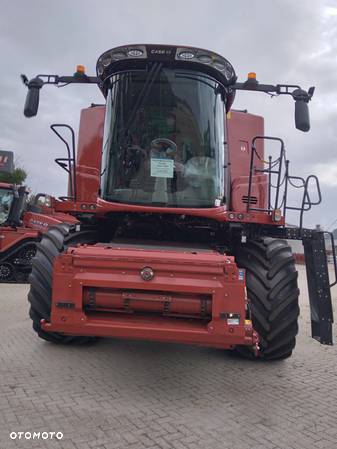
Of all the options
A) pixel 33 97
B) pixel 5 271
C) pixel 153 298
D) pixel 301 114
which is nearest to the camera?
pixel 153 298

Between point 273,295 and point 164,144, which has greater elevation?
point 164,144

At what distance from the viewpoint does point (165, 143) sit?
442cm

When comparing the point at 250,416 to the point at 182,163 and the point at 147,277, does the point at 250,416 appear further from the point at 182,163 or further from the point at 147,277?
the point at 182,163

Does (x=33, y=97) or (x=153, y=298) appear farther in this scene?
(x=33, y=97)

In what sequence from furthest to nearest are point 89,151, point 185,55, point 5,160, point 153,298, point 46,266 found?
point 5,160 < point 89,151 < point 46,266 < point 185,55 < point 153,298

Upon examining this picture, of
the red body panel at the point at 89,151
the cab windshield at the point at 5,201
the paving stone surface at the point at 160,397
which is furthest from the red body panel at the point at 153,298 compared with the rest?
the cab windshield at the point at 5,201

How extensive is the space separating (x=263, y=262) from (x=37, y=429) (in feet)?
8.58

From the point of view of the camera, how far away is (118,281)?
12.2 ft

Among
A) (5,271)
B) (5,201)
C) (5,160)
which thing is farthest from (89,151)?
(5,160)

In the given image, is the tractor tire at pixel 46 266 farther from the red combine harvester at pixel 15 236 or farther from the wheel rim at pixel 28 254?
the wheel rim at pixel 28 254

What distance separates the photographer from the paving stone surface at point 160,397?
3191mm

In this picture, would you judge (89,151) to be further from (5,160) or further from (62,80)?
(5,160)

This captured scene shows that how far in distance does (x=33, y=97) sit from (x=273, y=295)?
3312mm

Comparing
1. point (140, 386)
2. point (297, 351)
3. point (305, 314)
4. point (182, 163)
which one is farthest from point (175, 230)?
point (305, 314)
